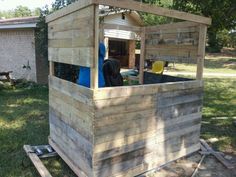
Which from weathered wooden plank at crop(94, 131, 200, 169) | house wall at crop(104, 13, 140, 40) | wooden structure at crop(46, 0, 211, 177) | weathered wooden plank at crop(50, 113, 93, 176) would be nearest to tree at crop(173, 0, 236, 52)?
wooden structure at crop(46, 0, 211, 177)

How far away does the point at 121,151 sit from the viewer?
119 inches

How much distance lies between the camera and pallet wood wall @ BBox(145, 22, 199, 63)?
390 cm

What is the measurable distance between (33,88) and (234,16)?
273 inches

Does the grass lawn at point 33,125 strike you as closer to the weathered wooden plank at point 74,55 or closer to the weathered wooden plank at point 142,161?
the weathered wooden plank at point 142,161

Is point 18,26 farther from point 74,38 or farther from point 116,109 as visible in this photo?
point 116,109

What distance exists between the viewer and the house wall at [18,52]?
34.3 feet

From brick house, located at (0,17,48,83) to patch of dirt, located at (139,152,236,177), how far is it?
774 cm

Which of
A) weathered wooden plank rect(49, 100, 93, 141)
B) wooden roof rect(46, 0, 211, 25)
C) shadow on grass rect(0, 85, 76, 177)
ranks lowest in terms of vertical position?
shadow on grass rect(0, 85, 76, 177)

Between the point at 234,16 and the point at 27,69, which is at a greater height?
the point at 234,16

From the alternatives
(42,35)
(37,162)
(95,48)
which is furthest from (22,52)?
(95,48)

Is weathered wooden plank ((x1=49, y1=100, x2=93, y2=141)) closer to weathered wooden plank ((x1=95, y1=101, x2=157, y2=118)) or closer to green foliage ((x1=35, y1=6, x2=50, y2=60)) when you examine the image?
weathered wooden plank ((x1=95, y1=101, x2=157, y2=118))

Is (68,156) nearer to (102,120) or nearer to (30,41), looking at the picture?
(102,120)

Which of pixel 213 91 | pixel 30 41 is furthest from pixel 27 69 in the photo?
pixel 213 91

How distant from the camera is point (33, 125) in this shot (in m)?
5.17
